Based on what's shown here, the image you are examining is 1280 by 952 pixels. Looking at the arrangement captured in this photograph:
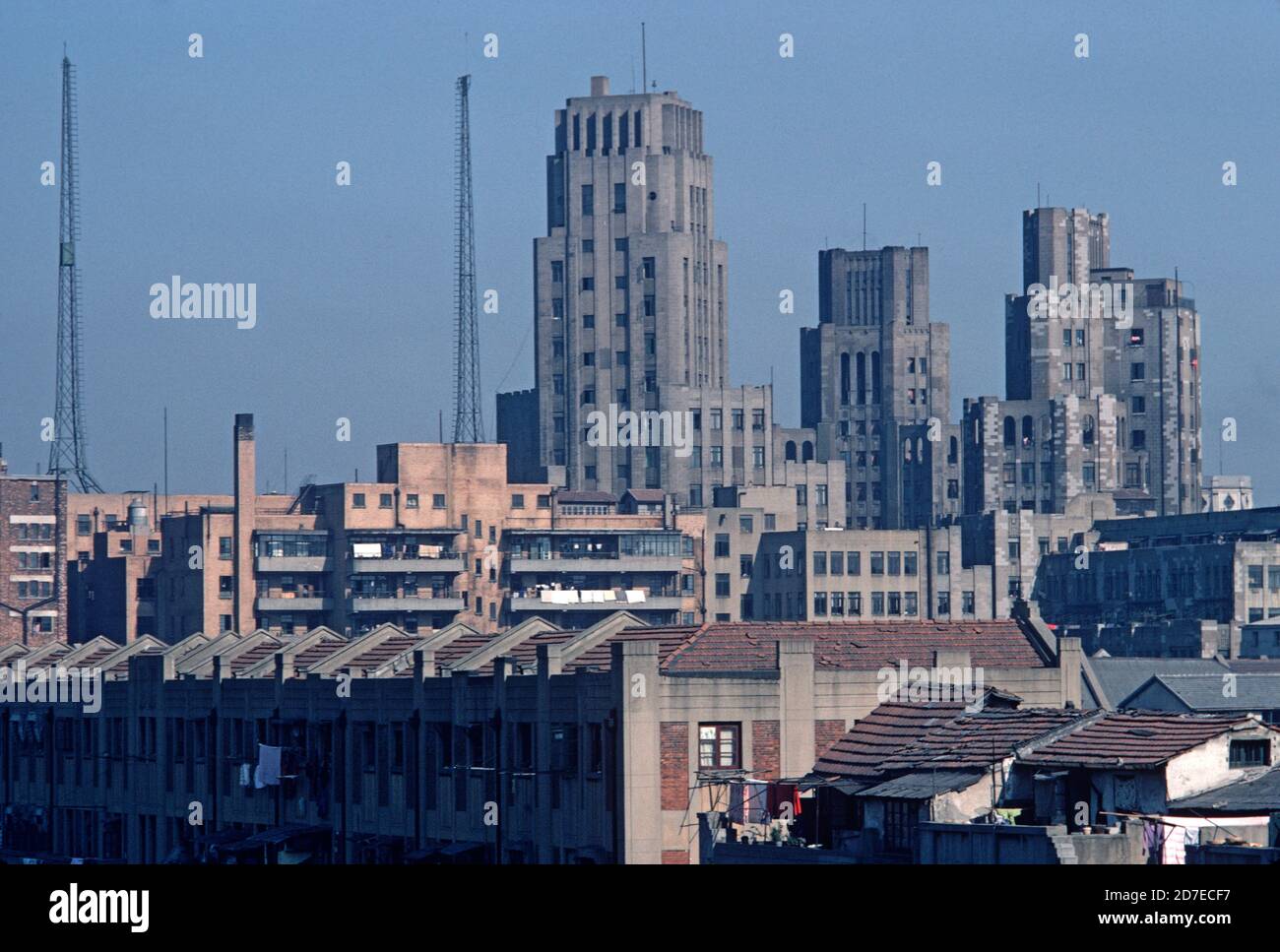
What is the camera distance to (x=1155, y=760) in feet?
190

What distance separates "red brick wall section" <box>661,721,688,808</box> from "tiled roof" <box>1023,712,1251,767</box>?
12186 mm

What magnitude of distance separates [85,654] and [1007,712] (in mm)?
63459

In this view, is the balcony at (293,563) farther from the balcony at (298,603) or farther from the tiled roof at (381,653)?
the tiled roof at (381,653)

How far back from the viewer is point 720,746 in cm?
7119

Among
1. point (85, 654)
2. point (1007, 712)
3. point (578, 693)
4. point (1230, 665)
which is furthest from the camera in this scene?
point (1230, 665)

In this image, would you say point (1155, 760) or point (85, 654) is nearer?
point (1155, 760)

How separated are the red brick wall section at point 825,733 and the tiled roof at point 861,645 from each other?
245 cm

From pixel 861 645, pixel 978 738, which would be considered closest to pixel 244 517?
pixel 861 645

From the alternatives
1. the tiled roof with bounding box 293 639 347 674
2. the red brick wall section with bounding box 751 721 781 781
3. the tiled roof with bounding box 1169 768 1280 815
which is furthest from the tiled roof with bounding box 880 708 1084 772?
the tiled roof with bounding box 293 639 347 674
